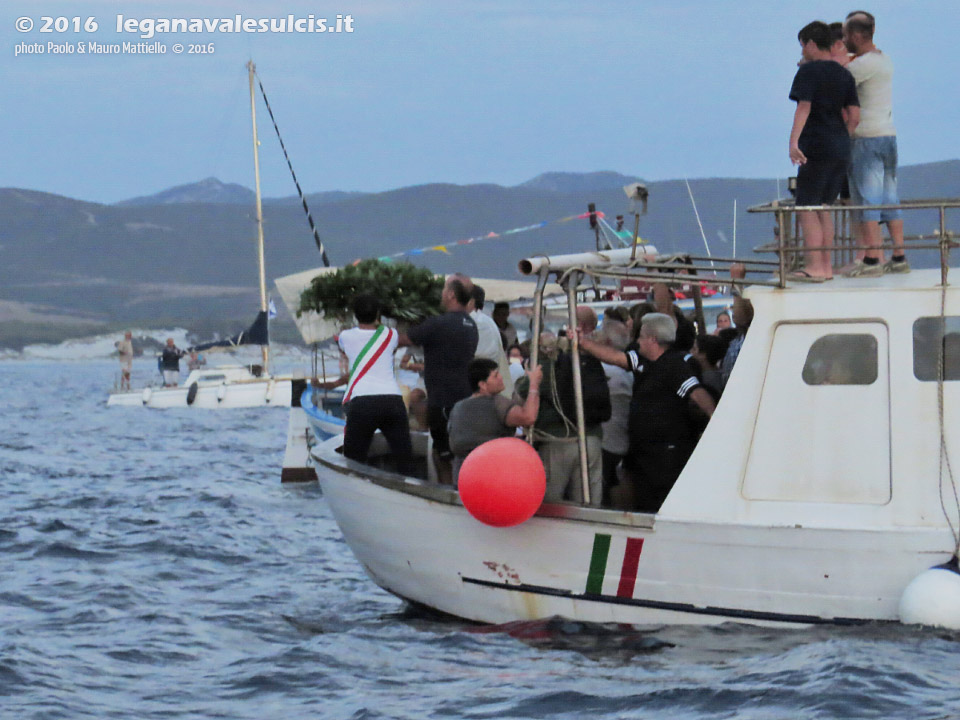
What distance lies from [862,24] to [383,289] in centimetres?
707

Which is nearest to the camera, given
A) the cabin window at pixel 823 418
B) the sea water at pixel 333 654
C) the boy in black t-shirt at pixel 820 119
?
the sea water at pixel 333 654

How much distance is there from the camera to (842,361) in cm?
809

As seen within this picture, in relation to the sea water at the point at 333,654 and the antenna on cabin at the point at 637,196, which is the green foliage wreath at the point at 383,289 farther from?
the antenna on cabin at the point at 637,196

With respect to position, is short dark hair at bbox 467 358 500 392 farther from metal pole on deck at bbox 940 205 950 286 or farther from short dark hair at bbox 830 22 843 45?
short dark hair at bbox 830 22 843 45

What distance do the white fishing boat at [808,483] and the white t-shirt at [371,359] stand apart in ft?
6.06

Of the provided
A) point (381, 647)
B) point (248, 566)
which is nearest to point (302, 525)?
point (248, 566)

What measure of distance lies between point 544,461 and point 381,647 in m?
1.69

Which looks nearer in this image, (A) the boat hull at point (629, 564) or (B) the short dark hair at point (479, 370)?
(A) the boat hull at point (629, 564)

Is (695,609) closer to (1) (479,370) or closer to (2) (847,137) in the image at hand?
(1) (479,370)

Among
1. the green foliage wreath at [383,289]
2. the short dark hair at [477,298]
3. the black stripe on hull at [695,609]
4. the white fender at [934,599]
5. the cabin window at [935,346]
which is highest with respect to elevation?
the green foliage wreath at [383,289]

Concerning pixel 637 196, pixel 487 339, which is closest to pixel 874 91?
pixel 637 196

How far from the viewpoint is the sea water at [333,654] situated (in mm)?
7418

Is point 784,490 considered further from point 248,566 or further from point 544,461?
point 248,566

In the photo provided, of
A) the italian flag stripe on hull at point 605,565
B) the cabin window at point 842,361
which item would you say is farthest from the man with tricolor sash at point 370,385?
the cabin window at point 842,361
